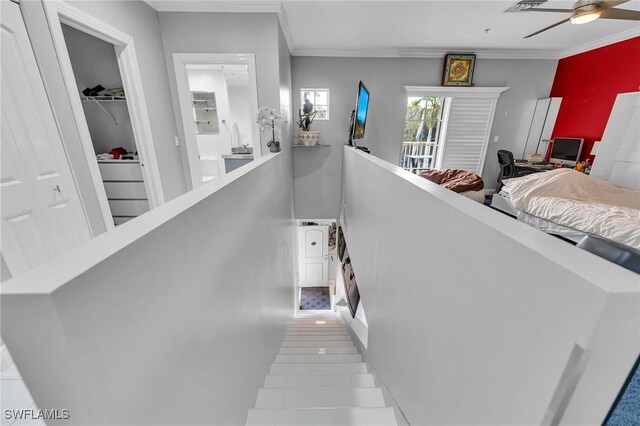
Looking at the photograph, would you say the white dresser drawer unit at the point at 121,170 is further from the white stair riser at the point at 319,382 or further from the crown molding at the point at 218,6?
the white stair riser at the point at 319,382

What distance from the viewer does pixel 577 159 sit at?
12.8 feet

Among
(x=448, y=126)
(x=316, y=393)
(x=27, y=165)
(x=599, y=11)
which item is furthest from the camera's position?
(x=448, y=126)

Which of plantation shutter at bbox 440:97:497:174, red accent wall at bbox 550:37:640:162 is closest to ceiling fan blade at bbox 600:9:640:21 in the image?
red accent wall at bbox 550:37:640:162

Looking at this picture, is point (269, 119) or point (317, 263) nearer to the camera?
point (269, 119)

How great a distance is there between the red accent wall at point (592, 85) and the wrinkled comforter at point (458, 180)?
2832 millimetres

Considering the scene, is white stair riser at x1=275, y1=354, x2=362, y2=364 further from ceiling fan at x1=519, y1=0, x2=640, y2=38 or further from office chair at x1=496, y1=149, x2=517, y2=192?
office chair at x1=496, y1=149, x2=517, y2=192

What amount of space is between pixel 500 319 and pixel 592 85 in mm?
5595

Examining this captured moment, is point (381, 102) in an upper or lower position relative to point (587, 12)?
lower

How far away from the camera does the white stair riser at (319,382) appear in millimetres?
1733

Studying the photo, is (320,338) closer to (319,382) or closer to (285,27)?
(319,382)

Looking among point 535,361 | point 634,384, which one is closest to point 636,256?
point 535,361

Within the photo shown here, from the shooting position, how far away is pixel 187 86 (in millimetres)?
A: 2852

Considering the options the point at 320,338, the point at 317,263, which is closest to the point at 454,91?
the point at 320,338

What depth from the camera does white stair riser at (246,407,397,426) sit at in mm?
1294
